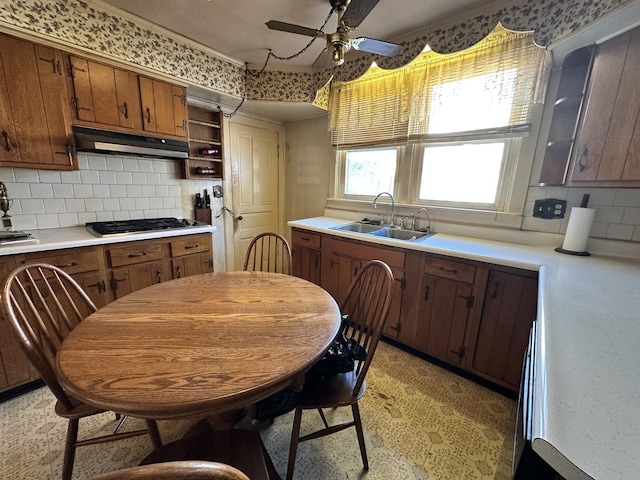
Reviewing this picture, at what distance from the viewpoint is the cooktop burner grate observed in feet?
6.40

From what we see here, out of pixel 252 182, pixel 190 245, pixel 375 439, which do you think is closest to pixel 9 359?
pixel 190 245

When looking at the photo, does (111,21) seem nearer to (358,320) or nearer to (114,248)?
(114,248)

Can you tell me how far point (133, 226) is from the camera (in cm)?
213

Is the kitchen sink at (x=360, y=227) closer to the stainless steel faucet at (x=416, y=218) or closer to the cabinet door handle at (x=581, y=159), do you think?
the stainless steel faucet at (x=416, y=218)

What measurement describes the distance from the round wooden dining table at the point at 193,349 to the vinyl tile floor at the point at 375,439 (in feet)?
2.34

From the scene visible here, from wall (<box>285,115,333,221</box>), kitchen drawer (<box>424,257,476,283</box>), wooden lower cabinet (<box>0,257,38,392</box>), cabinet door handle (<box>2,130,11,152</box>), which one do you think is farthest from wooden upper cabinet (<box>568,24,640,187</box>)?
cabinet door handle (<box>2,130,11,152</box>)

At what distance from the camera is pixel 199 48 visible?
91.6 inches

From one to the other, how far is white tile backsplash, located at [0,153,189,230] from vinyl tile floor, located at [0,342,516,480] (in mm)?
1276

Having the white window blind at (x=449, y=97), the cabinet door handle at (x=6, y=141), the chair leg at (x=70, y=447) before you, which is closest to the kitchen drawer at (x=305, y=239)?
the white window blind at (x=449, y=97)

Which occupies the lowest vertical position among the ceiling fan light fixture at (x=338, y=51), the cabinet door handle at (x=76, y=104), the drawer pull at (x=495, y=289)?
the drawer pull at (x=495, y=289)

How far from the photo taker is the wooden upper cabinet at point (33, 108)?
1.60 m

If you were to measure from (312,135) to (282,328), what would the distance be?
110 inches

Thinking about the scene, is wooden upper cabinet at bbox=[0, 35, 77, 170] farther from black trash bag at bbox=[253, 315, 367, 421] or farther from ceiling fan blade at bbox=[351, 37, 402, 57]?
black trash bag at bbox=[253, 315, 367, 421]

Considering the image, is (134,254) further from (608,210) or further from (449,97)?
(608,210)
